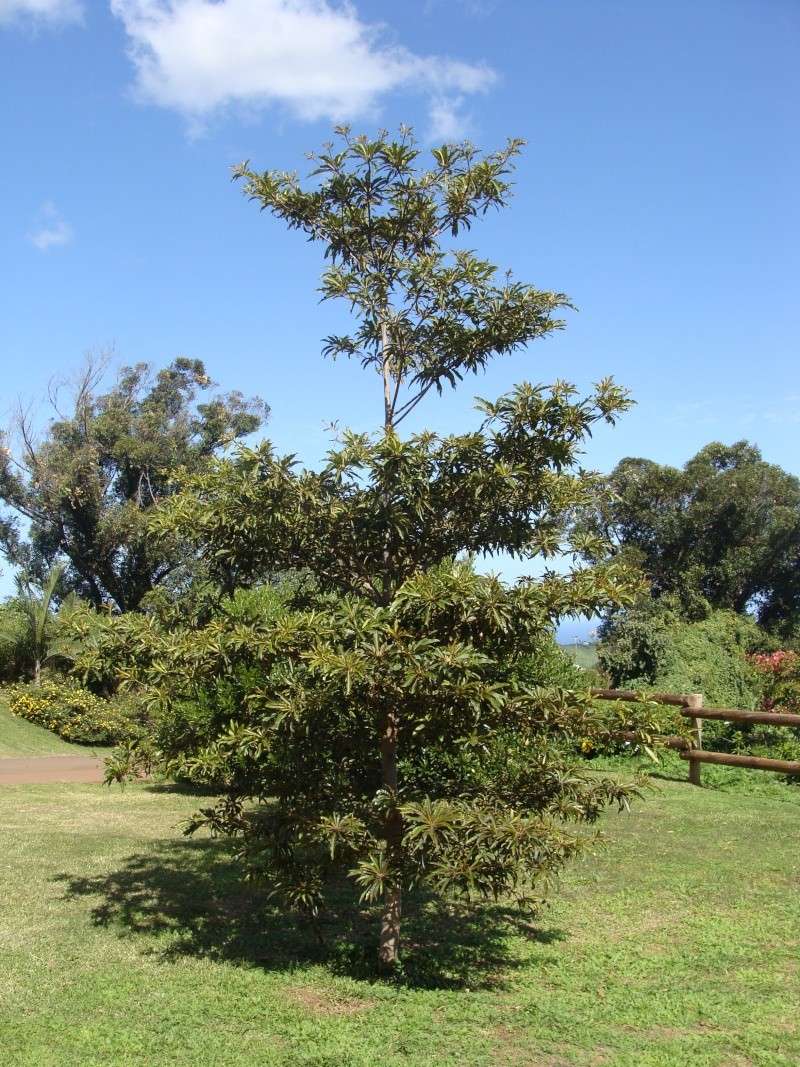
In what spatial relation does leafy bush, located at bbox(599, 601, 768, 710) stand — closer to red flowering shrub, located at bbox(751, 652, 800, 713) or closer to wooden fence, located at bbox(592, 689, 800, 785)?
red flowering shrub, located at bbox(751, 652, 800, 713)

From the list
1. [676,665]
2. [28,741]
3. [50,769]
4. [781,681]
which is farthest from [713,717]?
[28,741]

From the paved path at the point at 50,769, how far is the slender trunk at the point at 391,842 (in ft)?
29.2

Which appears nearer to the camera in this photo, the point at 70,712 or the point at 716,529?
the point at 70,712

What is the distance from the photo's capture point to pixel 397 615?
5.13m

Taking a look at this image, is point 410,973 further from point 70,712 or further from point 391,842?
point 70,712

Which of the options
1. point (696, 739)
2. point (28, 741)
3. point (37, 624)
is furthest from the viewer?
point (37, 624)

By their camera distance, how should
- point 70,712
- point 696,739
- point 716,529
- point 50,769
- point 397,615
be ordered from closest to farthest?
point 397,615 → point 696,739 → point 50,769 → point 70,712 → point 716,529

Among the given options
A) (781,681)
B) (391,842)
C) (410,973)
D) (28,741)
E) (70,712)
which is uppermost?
(781,681)

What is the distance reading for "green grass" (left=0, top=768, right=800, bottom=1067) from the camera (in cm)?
459

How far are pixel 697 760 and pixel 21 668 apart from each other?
15717 millimetres

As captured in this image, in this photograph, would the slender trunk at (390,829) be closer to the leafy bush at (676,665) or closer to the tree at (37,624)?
the leafy bush at (676,665)

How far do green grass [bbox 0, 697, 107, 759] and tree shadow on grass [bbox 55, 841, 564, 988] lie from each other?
1069 cm

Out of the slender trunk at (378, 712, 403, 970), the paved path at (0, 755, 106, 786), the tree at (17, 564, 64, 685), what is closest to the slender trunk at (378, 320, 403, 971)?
the slender trunk at (378, 712, 403, 970)

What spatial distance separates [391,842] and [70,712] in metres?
15.6
